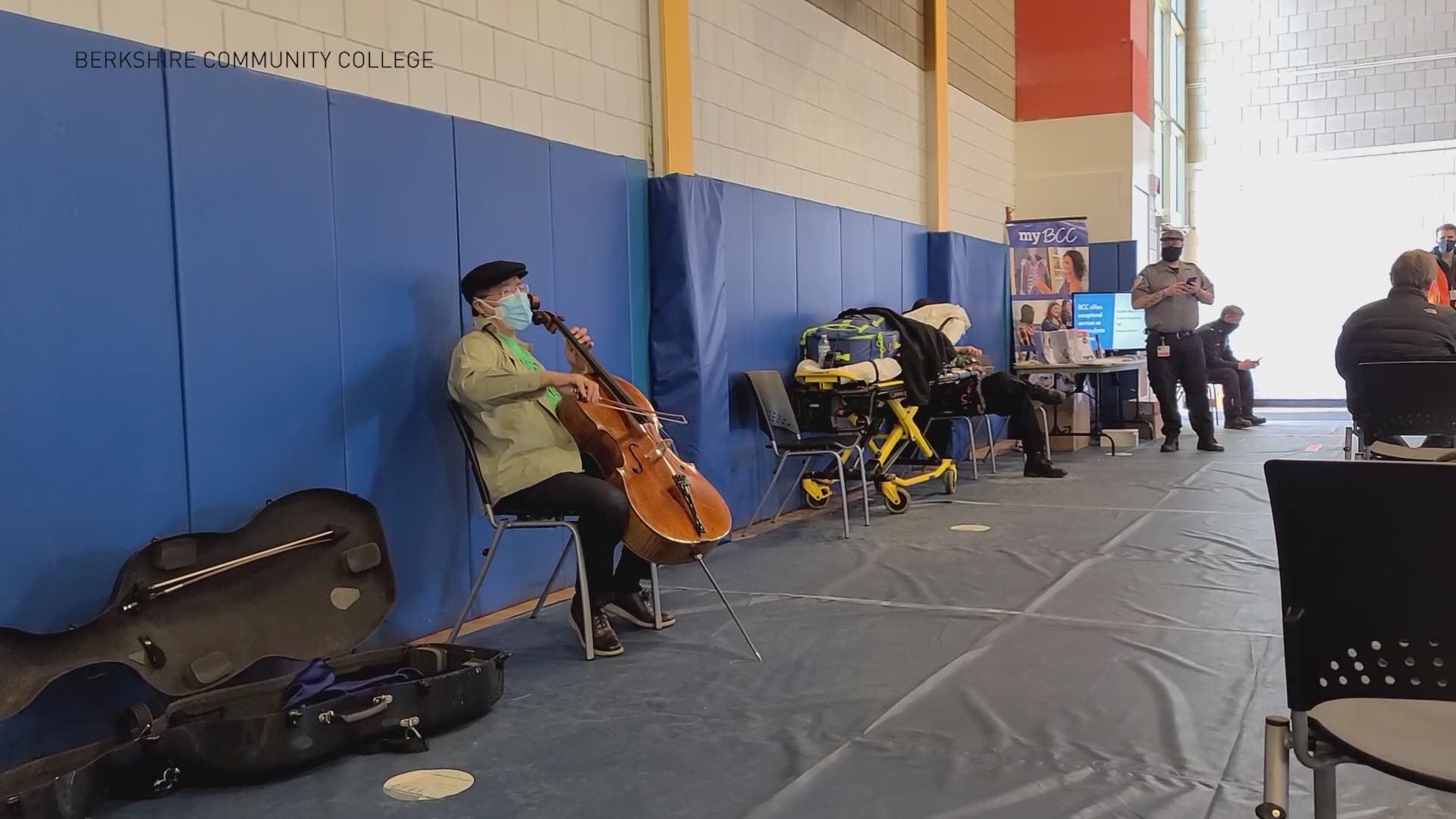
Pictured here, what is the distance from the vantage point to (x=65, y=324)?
2.54 metres

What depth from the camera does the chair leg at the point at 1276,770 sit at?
134 centimetres

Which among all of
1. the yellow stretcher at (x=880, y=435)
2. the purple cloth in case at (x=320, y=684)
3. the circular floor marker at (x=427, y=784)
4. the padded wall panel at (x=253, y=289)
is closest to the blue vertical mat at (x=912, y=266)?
the yellow stretcher at (x=880, y=435)

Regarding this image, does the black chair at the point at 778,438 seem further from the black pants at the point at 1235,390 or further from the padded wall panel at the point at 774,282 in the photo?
the black pants at the point at 1235,390

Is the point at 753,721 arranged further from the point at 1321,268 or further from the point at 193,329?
the point at 1321,268

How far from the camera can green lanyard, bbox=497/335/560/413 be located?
352 cm

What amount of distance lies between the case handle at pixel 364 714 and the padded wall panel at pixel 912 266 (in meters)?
5.29

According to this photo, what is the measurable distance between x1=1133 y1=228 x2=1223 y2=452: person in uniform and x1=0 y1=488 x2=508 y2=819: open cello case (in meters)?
6.46

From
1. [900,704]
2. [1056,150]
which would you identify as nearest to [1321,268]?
[1056,150]

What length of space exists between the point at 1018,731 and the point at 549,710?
1217mm

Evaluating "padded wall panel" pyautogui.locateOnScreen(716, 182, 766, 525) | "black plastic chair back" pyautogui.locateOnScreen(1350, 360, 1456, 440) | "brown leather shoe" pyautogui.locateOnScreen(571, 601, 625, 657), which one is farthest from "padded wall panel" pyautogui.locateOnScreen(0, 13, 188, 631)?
"black plastic chair back" pyautogui.locateOnScreen(1350, 360, 1456, 440)

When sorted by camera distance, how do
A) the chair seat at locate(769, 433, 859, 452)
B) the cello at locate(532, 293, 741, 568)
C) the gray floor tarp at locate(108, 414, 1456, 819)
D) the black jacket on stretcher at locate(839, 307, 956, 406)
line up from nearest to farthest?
the gray floor tarp at locate(108, 414, 1456, 819), the cello at locate(532, 293, 741, 568), the chair seat at locate(769, 433, 859, 452), the black jacket on stretcher at locate(839, 307, 956, 406)

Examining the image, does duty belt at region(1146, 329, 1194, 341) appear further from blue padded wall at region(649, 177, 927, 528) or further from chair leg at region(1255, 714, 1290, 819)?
chair leg at region(1255, 714, 1290, 819)

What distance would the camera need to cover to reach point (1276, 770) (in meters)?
1.38

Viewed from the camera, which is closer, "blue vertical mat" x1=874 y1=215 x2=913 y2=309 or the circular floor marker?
the circular floor marker
